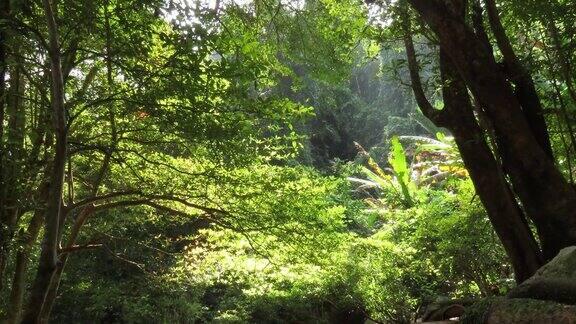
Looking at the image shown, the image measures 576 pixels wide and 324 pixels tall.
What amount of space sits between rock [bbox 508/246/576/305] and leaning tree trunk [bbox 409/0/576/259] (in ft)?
2.35

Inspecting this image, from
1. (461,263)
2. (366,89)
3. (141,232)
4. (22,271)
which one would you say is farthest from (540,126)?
(366,89)

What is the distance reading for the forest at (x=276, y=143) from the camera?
3352 mm

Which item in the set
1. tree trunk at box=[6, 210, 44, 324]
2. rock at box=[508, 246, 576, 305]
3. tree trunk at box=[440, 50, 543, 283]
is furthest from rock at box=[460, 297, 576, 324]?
tree trunk at box=[6, 210, 44, 324]

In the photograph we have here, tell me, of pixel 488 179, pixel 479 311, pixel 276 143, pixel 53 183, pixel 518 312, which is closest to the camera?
pixel 518 312

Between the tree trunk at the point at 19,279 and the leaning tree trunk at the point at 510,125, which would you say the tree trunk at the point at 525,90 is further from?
the tree trunk at the point at 19,279

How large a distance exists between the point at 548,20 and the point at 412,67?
46.7 inches

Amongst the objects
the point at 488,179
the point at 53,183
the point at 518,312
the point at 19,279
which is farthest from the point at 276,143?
the point at 518,312

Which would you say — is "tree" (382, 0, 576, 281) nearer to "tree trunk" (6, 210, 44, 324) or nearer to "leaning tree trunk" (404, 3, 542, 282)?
"leaning tree trunk" (404, 3, 542, 282)

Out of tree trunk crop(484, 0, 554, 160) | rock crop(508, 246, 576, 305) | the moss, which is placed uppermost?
tree trunk crop(484, 0, 554, 160)

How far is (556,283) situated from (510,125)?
1374 mm

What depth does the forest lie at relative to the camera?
335 cm

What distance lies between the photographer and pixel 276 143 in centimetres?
594

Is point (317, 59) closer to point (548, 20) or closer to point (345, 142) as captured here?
point (548, 20)

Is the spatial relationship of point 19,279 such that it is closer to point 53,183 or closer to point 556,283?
point 53,183
